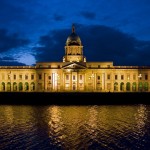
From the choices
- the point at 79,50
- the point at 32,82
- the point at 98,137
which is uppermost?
the point at 79,50

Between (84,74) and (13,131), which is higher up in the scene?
(84,74)

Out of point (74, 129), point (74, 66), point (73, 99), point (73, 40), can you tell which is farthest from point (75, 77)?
point (74, 129)

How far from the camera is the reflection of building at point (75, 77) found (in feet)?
392

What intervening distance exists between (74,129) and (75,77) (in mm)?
75067

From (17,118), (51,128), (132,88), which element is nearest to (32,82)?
(132,88)

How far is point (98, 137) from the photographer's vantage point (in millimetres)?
39500

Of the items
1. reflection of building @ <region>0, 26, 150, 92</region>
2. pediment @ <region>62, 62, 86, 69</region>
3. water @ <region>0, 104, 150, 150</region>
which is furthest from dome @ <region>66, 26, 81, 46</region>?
water @ <region>0, 104, 150, 150</region>

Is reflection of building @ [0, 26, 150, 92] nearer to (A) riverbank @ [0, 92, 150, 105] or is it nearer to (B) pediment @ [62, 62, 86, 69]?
(B) pediment @ [62, 62, 86, 69]

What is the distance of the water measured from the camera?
3597cm

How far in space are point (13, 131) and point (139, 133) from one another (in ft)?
47.6

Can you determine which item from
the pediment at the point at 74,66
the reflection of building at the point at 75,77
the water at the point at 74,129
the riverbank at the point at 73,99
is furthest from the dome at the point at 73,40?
the water at the point at 74,129

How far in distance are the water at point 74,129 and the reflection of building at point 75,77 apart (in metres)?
55.9

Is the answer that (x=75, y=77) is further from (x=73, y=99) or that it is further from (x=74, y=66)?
(x=73, y=99)

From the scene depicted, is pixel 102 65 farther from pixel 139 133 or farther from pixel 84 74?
pixel 139 133
